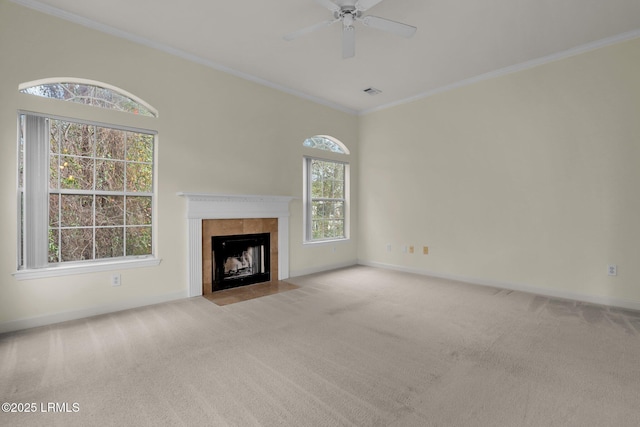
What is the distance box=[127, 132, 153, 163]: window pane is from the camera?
341cm

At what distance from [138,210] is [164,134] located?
948 millimetres

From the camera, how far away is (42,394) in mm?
1812

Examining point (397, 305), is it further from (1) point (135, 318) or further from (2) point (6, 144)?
(2) point (6, 144)

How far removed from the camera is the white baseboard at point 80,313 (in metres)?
2.72

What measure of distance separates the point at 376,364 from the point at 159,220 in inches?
113

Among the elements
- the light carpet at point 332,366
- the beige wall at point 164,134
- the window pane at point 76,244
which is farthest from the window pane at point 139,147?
the light carpet at point 332,366

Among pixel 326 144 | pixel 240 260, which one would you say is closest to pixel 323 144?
pixel 326 144

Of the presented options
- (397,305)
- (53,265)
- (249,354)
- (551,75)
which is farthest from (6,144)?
(551,75)

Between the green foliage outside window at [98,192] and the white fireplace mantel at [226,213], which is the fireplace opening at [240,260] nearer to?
the white fireplace mantel at [226,213]

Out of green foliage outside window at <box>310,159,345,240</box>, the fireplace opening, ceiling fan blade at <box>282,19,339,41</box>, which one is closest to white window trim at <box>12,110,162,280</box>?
the fireplace opening

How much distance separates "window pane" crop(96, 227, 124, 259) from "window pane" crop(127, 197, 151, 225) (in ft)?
0.52

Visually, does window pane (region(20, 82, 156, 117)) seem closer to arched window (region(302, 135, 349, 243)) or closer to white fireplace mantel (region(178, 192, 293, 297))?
white fireplace mantel (region(178, 192, 293, 297))

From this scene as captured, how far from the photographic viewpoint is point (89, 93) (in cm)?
315

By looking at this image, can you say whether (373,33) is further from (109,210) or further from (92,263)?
(92,263)
